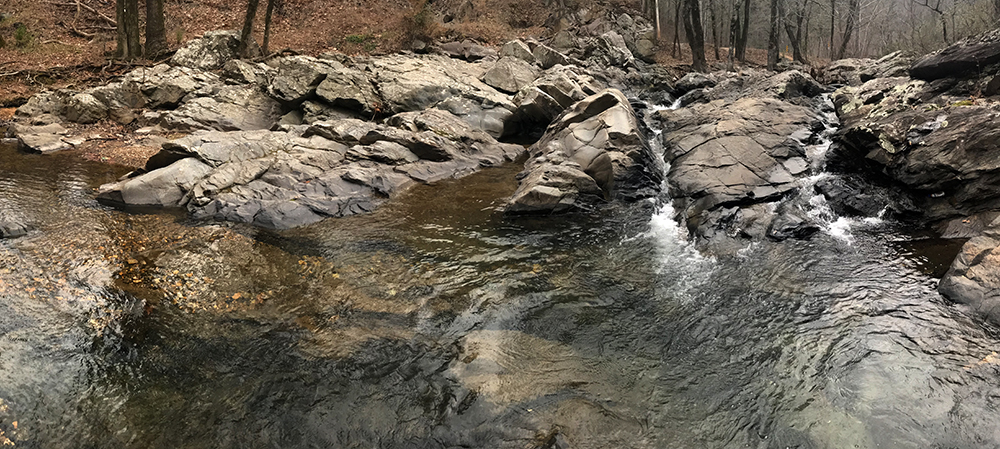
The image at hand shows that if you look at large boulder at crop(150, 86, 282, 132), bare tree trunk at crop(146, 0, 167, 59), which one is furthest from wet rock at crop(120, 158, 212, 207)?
bare tree trunk at crop(146, 0, 167, 59)

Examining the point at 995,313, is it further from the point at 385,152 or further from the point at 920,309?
the point at 385,152

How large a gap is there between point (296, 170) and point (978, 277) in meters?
→ 12.2

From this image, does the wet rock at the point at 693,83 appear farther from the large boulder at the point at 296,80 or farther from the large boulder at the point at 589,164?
the large boulder at the point at 296,80

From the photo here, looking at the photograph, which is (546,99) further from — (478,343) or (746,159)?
(478,343)

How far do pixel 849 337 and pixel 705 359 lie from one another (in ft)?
6.12

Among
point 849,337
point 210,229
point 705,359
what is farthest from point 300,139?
point 849,337

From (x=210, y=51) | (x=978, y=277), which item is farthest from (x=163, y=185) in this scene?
(x=978, y=277)

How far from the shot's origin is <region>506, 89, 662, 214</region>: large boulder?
10.8 meters

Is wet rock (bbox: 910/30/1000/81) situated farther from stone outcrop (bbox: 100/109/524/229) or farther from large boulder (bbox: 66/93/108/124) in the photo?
large boulder (bbox: 66/93/108/124)

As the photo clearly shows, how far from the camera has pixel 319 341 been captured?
6258 mm

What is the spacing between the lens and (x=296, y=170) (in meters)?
11.7

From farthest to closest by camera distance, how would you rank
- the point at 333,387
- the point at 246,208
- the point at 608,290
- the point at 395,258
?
the point at 246,208 < the point at 395,258 < the point at 608,290 < the point at 333,387

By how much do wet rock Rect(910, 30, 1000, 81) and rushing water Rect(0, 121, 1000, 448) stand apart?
5401 millimetres

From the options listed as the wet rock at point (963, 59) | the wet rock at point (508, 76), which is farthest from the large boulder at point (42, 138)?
the wet rock at point (963, 59)
